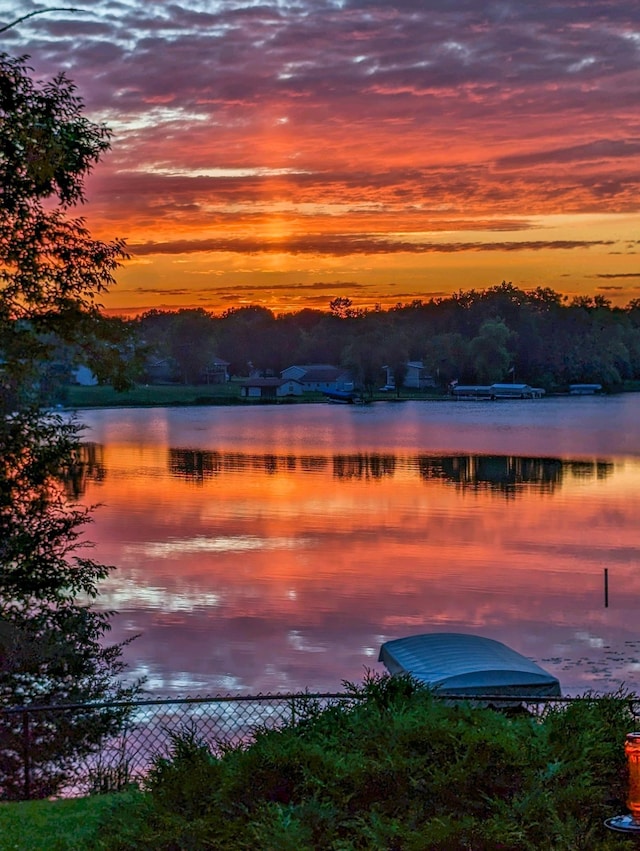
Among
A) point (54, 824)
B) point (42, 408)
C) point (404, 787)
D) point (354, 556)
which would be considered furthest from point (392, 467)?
point (404, 787)

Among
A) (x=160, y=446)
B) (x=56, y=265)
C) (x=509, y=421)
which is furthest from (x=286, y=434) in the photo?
(x=56, y=265)

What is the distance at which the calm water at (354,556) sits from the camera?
28781 mm

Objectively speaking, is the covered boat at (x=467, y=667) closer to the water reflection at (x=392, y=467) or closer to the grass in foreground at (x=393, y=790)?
the grass in foreground at (x=393, y=790)

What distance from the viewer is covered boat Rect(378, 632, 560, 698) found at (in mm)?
21156

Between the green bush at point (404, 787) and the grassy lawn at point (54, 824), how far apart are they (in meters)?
0.97

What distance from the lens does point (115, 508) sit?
59781 millimetres

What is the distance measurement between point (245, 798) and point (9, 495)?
1377 centimetres

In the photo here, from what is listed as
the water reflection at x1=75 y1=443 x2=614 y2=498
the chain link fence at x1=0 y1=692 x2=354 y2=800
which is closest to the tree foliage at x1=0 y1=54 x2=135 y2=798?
the chain link fence at x1=0 y1=692 x2=354 y2=800

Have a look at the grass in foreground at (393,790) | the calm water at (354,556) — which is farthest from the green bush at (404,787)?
the calm water at (354,556)

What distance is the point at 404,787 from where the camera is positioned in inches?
393

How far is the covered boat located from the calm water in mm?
2698

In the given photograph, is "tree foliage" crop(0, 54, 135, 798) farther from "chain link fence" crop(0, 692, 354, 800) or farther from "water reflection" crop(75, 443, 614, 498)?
"water reflection" crop(75, 443, 614, 498)

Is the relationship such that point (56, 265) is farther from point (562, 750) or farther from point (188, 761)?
point (562, 750)

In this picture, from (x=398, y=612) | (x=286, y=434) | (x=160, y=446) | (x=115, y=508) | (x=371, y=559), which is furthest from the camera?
(x=286, y=434)
